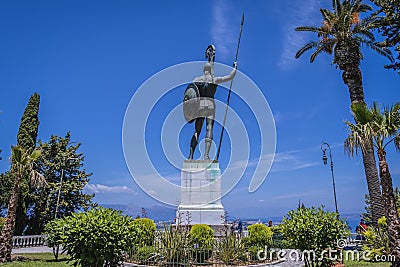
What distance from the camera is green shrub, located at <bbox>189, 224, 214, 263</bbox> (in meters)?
11.8

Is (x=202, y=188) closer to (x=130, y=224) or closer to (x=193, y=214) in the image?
(x=193, y=214)

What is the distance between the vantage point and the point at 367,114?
10.8m

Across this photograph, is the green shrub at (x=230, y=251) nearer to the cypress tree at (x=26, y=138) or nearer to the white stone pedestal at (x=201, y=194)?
the white stone pedestal at (x=201, y=194)

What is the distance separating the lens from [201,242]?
12273mm

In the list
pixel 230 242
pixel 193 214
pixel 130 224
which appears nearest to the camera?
pixel 130 224

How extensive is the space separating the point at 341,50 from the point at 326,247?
13.8 meters

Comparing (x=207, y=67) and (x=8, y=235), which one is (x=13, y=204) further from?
(x=207, y=67)

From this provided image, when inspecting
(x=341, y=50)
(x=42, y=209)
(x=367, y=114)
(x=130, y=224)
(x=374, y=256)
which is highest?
(x=341, y=50)

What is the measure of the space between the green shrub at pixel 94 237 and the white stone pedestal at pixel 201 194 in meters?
7.50

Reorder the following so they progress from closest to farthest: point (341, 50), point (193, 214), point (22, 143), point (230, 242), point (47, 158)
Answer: point (230, 242)
point (193, 214)
point (341, 50)
point (22, 143)
point (47, 158)

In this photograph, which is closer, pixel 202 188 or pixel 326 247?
pixel 326 247

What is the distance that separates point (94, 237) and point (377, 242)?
11.6m

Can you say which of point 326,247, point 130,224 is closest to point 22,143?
point 130,224

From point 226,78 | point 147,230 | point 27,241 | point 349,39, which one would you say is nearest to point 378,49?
point 349,39
